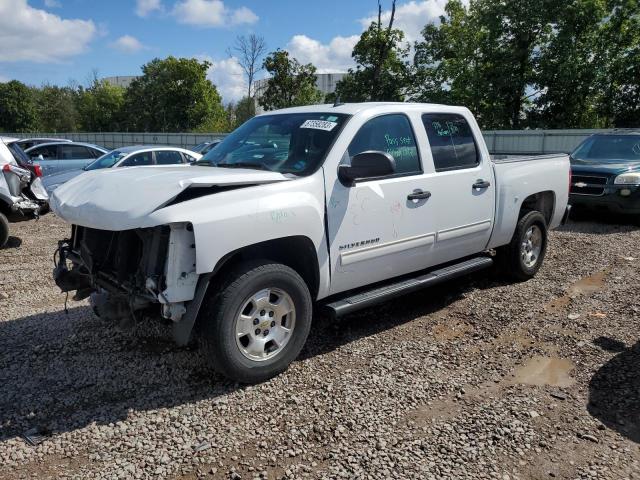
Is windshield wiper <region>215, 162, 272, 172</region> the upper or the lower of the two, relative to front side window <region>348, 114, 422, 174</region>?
lower

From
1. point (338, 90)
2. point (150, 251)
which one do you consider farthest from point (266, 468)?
point (338, 90)

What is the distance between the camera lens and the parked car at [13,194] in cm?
802

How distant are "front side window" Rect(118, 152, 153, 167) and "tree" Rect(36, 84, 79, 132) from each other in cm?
5437

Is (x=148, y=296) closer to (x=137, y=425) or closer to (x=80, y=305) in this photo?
(x=137, y=425)

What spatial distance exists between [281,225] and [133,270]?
1.09 m

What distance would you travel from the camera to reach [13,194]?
8.10 metres

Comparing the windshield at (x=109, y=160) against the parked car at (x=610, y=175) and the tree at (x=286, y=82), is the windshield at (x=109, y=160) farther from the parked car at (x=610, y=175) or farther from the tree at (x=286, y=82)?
the tree at (x=286, y=82)

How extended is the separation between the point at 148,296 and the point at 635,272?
19.7 ft

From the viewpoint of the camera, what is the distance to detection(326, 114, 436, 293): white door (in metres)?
4.07

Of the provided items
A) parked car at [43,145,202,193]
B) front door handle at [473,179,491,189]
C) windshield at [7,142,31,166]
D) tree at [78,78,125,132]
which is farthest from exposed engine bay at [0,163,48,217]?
tree at [78,78,125,132]

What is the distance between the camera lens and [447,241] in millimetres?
5004

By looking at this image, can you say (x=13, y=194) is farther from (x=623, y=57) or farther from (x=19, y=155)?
(x=623, y=57)

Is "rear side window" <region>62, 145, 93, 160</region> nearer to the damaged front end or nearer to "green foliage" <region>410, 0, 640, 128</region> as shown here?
the damaged front end

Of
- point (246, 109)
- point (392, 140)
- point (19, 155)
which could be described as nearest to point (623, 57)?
point (392, 140)
